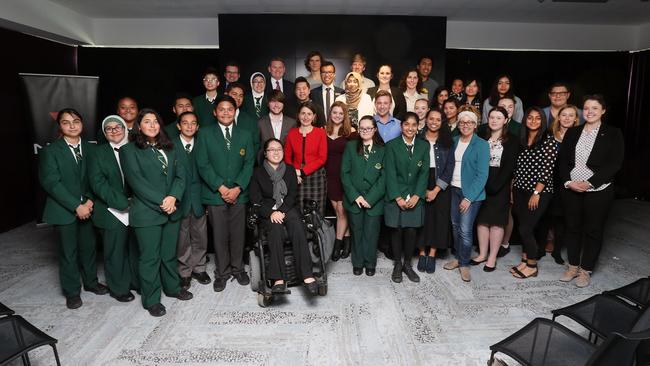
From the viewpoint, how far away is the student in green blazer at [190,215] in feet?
11.9

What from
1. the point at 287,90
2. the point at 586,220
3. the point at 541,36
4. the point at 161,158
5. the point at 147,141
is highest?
the point at 541,36

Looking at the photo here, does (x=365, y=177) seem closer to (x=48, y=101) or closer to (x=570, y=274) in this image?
(x=570, y=274)

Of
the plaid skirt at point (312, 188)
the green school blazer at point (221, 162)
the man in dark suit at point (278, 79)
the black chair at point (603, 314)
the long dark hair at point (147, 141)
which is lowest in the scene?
the black chair at point (603, 314)

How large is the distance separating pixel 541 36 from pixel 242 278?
24.2 ft

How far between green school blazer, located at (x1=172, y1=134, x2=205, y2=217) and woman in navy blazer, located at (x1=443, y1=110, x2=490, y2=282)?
2377mm

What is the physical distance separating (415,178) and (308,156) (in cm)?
107

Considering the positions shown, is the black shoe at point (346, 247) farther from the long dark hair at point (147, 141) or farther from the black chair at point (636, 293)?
the black chair at point (636, 293)

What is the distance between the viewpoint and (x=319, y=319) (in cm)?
324

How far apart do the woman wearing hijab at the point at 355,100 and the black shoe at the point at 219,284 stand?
7.03 ft

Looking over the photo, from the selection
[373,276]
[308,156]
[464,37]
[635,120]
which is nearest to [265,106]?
[308,156]

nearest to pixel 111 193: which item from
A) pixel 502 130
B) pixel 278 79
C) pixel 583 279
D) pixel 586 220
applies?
pixel 278 79

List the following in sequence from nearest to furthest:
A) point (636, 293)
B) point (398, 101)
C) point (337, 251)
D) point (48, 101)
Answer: point (636, 293), point (337, 251), point (398, 101), point (48, 101)

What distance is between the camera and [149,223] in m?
3.21

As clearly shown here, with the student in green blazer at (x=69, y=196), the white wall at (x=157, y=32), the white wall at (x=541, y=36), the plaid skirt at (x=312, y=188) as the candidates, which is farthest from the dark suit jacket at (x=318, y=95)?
the white wall at (x=541, y=36)
